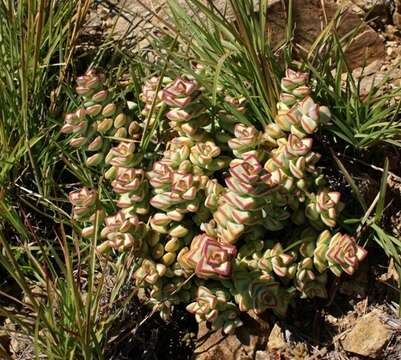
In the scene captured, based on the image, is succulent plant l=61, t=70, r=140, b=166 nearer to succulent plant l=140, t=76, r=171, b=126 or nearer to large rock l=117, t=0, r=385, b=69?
succulent plant l=140, t=76, r=171, b=126

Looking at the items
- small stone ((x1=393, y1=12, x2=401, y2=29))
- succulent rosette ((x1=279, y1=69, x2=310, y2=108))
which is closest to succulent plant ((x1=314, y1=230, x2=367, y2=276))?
succulent rosette ((x1=279, y1=69, x2=310, y2=108))

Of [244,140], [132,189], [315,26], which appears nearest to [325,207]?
[244,140]

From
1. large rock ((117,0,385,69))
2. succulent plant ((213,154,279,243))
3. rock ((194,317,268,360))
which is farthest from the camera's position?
large rock ((117,0,385,69))

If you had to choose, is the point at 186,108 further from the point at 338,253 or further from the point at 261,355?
the point at 261,355

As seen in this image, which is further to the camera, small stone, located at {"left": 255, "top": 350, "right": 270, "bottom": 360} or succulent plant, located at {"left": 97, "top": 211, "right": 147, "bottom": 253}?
small stone, located at {"left": 255, "top": 350, "right": 270, "bottom": 360}

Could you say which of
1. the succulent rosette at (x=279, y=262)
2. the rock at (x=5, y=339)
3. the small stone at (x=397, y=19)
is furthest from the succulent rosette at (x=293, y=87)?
the rock at (x=5, y=339)

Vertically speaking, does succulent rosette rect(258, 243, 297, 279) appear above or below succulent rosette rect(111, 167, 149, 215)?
below
